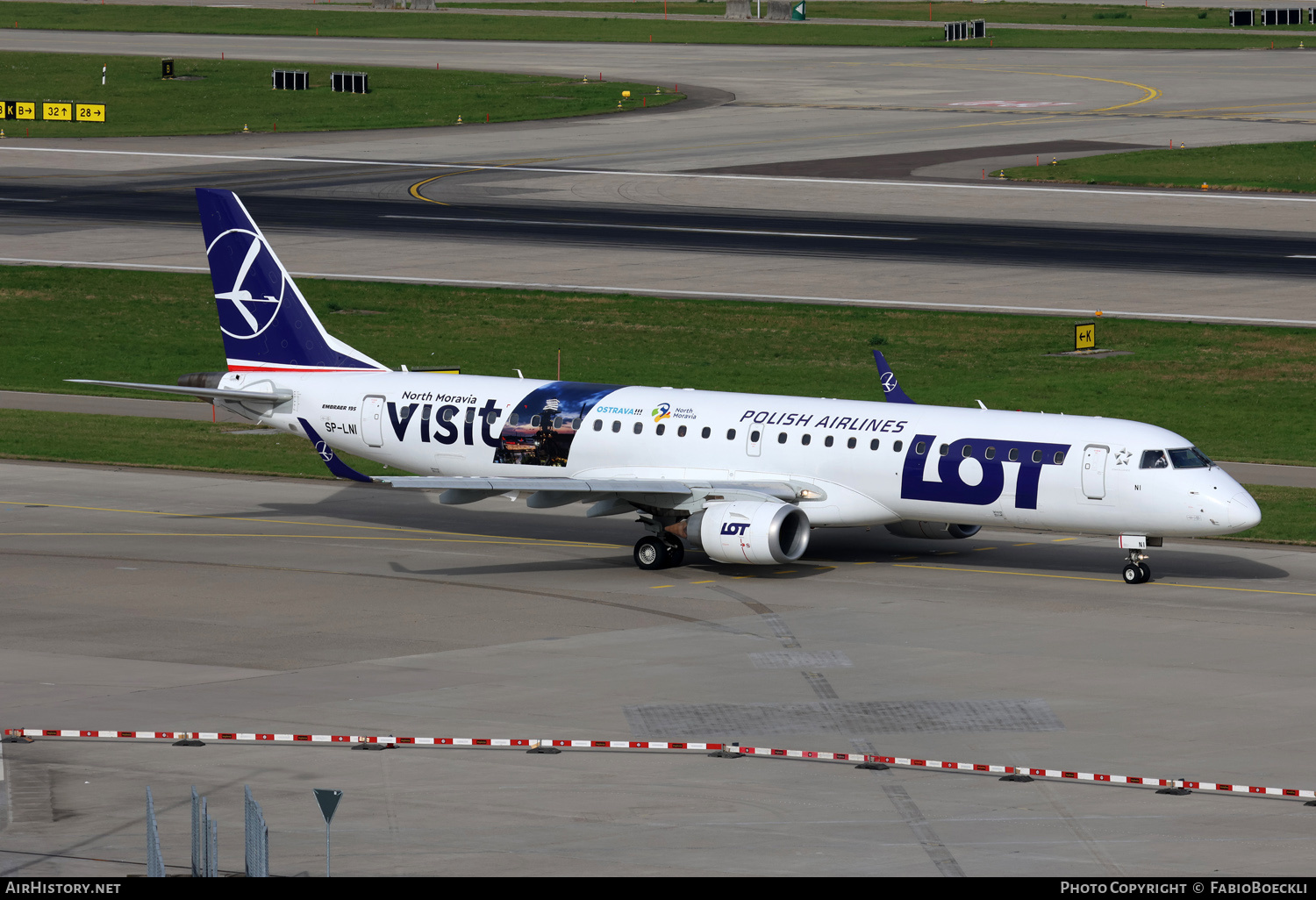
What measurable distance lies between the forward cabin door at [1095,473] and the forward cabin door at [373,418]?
17.5 metres

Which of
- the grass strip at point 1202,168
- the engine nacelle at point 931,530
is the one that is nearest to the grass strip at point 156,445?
the engine nacelle at point 931,530

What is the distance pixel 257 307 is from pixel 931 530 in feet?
60.2

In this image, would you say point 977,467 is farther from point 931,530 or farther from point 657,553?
point 657,553

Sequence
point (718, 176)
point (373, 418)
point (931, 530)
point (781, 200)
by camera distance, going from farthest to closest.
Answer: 1. point (718, 176)
2. point (781, 200)
3. point (373, 418)
4. point (931, 530)

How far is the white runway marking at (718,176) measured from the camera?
9943cm

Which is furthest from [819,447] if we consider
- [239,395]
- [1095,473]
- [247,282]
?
[247,282]

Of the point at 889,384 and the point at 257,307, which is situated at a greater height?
the point at 257,307

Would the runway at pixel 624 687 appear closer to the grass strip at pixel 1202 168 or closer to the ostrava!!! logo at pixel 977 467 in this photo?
the ostrava!!! logo at pixel 977 467

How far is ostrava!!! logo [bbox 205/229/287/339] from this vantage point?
167 ft

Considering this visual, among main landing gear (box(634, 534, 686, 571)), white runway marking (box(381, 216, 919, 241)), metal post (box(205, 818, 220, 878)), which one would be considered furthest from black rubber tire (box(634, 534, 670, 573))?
white runway marking (box(381, 216, 919, 241))

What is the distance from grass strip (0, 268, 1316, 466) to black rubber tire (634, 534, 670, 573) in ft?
62.7

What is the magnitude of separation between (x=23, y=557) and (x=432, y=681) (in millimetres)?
15578

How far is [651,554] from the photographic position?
4509 cm

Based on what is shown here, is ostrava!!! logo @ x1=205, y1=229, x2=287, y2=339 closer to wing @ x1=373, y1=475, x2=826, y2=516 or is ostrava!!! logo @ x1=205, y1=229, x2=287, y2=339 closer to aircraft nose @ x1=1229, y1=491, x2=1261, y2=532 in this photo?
wing @ x1=373, y1=475, x2=826, y2=516
